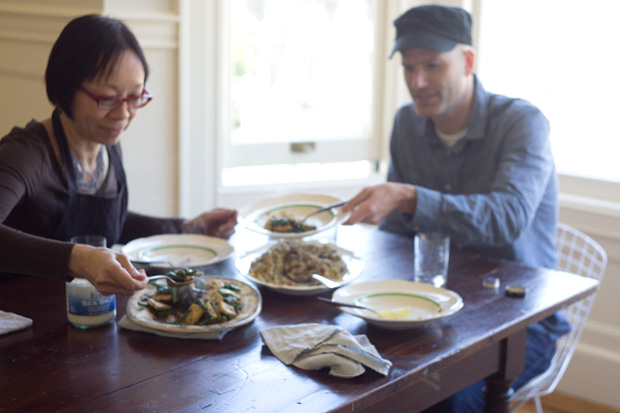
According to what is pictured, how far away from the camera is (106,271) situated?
145 cm

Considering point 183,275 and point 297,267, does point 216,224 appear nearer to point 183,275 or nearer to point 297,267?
point 297,267

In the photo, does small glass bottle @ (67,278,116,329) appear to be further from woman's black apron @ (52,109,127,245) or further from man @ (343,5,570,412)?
man @ (343,5,570,412)

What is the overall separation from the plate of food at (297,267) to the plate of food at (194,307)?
11cm

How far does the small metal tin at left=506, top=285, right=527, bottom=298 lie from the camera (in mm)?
1884

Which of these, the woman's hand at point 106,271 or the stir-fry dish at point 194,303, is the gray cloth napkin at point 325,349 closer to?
the stir-fry dish at point 194,303

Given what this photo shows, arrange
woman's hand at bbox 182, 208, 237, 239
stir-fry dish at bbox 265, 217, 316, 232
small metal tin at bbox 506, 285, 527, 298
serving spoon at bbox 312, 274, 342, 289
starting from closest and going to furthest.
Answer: serving spoon at bbox 312, 274, 342, 289 → small metal tin at bbox 506, 285, 527, 298 → stir-fry dish at bbox 265, 217, 316, 232 → woman's hand at bbox 182, 208, 237, 239

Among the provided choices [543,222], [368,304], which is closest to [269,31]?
[543,222]

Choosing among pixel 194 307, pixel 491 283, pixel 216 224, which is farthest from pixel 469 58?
pixel 194 307

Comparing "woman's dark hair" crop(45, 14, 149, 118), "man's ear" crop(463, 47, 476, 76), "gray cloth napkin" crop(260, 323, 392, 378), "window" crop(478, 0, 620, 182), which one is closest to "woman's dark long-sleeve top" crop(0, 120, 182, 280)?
"woman's dark hair" crop(45, 14, 149, 118)

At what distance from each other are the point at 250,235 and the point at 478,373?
2.99 feet

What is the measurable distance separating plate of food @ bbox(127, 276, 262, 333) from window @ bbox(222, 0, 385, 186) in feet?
5.96

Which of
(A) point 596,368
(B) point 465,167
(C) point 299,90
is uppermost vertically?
(C) point 299,90

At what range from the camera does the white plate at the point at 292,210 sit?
2191 mm

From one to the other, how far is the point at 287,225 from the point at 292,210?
0.16 meters
